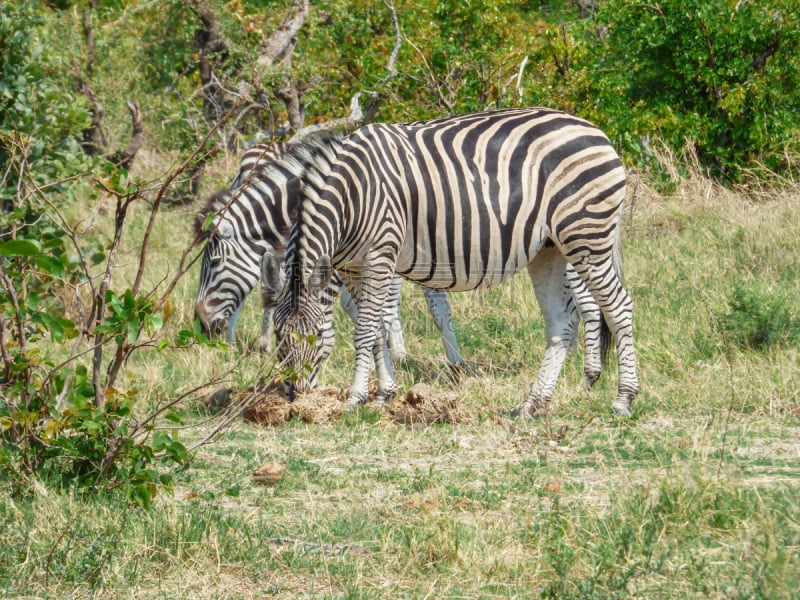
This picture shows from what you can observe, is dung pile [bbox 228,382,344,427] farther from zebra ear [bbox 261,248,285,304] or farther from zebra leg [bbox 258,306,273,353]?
zebra leg [bbox 258,306,273,353]

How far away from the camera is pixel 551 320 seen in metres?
6.69

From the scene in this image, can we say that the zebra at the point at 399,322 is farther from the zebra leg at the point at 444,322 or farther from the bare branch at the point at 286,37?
the bare branch at the point at 286,37

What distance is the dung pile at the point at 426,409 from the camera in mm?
5945

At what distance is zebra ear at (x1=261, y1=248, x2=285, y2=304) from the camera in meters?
6.35

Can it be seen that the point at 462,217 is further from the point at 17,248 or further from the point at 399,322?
the point at 17,248

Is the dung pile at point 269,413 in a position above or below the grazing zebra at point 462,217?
below

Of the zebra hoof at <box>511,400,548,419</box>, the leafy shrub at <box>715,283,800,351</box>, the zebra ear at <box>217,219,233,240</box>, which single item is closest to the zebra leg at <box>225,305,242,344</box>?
the zebra ear at <box>217,219,233,240</box>

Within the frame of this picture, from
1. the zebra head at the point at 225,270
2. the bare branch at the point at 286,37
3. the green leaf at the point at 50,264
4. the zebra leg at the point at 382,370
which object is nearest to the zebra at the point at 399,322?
the zebra head at the point at 225,270

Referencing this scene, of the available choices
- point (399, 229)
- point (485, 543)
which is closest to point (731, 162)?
point (399, 229)

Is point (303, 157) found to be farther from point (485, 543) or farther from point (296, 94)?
point (296, 94)

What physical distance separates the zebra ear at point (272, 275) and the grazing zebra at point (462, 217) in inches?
0.5

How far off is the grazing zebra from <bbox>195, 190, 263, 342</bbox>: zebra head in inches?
52.6

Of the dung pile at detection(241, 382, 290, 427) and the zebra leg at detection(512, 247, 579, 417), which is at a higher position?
the zebra leg at detection(512, 247, 579, 417)

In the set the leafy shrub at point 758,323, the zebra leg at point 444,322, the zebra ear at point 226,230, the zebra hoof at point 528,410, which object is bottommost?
the zebra hoof at point 528,410
